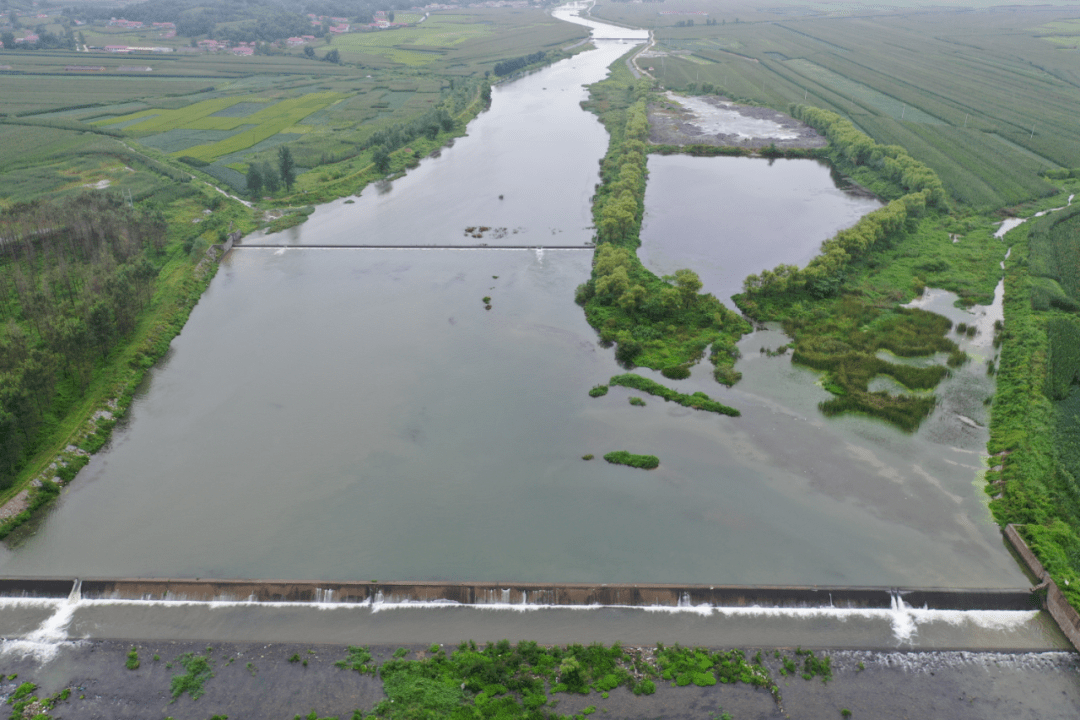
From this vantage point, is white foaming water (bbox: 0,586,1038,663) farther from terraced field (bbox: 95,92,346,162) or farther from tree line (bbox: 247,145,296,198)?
terraced field (bbox: 95,92,346,162)

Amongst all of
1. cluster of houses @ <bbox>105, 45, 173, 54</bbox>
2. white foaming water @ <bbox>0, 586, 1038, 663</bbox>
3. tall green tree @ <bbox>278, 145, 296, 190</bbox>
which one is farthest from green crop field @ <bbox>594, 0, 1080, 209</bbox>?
cluster of houses @ <bbox>105, 45, 173, 54</bbox>

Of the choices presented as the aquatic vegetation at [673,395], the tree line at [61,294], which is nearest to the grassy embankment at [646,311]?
the aquatic vegetation at [673,395]

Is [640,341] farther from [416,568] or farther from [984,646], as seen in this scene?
[984,646]

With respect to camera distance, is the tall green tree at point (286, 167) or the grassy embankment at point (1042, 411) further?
the tall green tree at point (286, 167)

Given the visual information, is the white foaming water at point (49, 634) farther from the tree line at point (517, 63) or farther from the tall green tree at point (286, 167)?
the tree line at point (517, 63)

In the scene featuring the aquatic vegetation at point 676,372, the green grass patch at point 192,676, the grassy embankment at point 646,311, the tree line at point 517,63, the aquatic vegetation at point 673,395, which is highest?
the tree line at point 517,63

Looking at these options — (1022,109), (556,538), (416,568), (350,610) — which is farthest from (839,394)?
(1022,109)

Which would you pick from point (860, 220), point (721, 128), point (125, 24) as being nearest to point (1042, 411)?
point (860, 220)
